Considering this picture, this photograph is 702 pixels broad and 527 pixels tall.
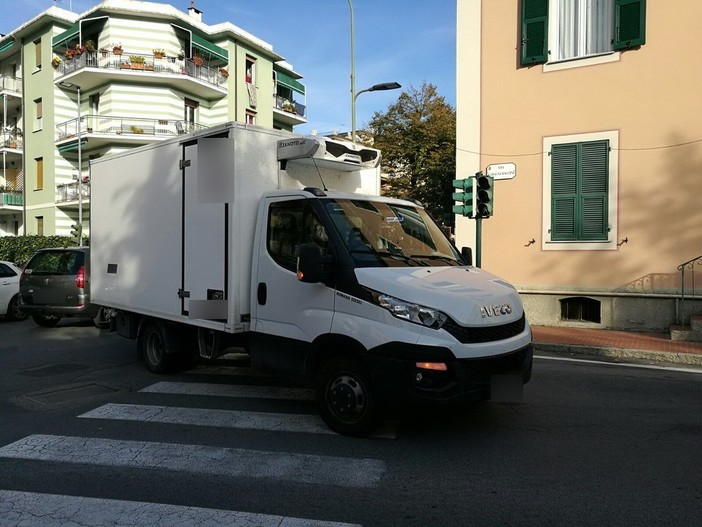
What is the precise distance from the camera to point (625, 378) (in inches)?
279

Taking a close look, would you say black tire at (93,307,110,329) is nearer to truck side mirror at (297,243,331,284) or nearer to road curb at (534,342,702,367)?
truck side mirror at (297,243,331,284)

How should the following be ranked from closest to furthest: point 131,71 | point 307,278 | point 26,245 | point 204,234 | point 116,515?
point 116,515 < point 307,278 < point 204,234 < point 131,71 < point 26,245

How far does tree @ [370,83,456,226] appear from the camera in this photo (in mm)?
21859

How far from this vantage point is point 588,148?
11.4m

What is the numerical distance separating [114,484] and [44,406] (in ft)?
8.32

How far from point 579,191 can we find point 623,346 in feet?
12.5

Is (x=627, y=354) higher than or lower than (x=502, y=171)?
lower

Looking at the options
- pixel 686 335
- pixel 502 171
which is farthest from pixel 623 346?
pixel 502 171

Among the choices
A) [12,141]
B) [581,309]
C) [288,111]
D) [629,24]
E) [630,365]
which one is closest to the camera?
[630,365]

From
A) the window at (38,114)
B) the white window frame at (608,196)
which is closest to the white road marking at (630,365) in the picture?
the white window frame at (608,196)

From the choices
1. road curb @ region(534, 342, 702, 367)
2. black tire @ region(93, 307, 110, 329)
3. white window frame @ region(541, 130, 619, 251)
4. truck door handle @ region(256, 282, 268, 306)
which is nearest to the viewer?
truck door handle @ region(256, 282, 268, 306)

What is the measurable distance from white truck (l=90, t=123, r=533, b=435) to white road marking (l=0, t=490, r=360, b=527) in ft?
4.70

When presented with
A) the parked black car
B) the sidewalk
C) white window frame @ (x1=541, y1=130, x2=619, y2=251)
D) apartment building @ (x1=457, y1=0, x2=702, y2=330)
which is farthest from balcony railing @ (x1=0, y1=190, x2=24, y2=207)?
the sidewalk

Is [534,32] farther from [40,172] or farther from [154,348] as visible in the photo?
[40,172]
